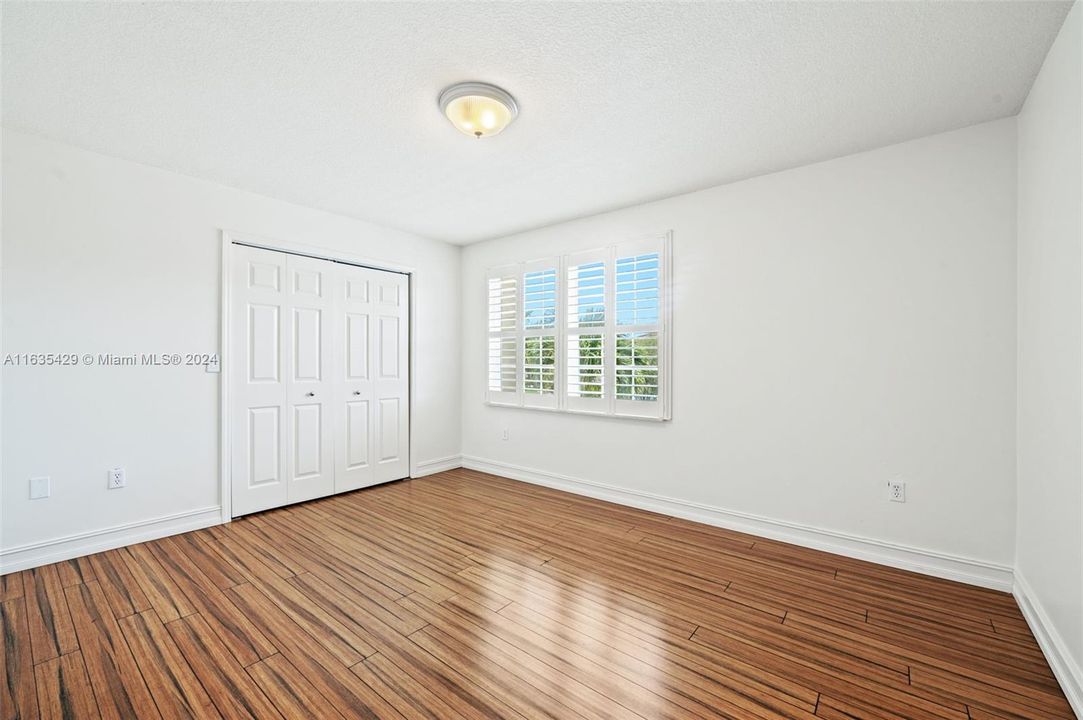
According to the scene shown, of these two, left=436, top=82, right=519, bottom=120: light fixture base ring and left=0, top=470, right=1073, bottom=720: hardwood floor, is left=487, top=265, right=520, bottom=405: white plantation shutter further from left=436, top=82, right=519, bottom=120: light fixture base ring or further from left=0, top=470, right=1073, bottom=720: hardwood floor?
left=436, top=82, right=519, bottom=120: light fixture base ring

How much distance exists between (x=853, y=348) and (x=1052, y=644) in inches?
63.5

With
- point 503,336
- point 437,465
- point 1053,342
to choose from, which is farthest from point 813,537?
point 437,465

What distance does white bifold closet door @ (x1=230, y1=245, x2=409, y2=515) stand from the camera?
144 inches

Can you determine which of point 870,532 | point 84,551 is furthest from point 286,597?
point 870,532

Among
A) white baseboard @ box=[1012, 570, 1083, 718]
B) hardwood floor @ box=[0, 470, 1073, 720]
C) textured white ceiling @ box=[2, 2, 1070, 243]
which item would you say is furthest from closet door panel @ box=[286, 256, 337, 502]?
white baseboard @ box=[1012, 570, 1083, 718]

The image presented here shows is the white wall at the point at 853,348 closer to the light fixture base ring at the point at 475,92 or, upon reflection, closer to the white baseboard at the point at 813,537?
the white baseboard at the point at 813,537

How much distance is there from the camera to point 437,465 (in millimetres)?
5062

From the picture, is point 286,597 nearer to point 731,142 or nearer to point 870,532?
point 870,532

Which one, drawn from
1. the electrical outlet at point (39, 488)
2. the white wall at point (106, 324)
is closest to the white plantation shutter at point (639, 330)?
the white wall at point (106, 324)

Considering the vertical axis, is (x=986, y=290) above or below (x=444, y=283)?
below

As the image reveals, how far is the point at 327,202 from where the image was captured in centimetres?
386

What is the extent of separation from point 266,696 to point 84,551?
7.22ft

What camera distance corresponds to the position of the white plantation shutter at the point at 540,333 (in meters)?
4.45

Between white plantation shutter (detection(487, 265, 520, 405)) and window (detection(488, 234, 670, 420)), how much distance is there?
1 centimetres
